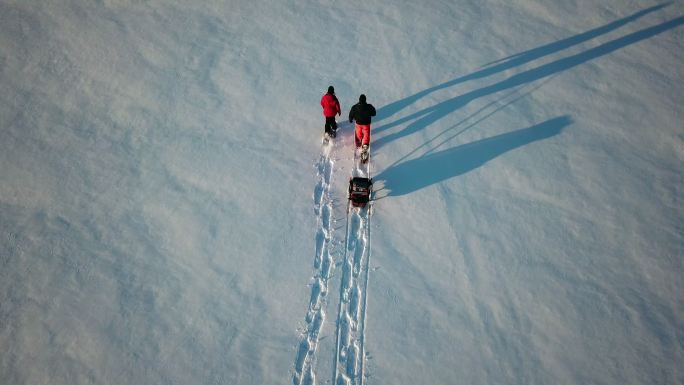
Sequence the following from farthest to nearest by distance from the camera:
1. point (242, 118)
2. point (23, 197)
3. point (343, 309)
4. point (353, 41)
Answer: point (353, 41) → point (242, 118) → point (23, 197) → point (343, 309)

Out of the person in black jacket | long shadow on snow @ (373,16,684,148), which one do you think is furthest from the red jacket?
long shadow on snow @ (373,16,684,148)

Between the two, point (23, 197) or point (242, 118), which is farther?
point (242, 118)

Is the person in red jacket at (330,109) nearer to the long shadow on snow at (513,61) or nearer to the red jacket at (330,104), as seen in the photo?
the red jacket at (330,104)

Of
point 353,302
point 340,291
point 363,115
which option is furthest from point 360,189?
point 353,302

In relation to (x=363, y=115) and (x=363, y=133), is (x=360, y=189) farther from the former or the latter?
(x=363, y=115)

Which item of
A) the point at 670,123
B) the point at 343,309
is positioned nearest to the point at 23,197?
the point at 343,309

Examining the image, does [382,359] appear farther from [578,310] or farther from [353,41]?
[353,41]
